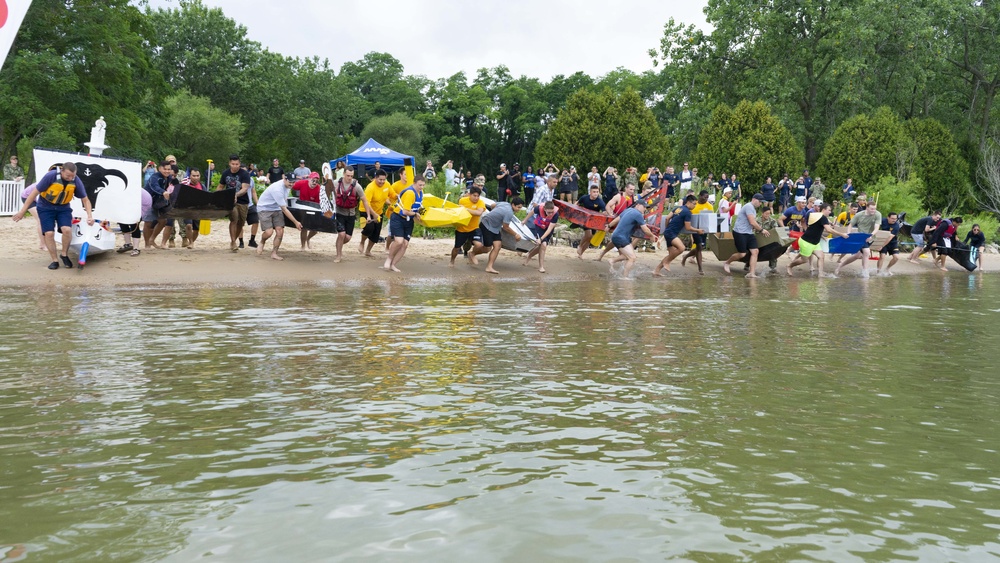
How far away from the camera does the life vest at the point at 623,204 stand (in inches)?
882

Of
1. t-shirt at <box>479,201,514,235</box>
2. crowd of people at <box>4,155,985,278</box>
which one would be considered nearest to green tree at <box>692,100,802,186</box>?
crowd of people at <box>4,155,985,278</box>

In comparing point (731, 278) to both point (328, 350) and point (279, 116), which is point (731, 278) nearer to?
point (328, 350)

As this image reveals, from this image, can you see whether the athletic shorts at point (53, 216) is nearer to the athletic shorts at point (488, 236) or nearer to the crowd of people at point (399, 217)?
the crowd of people at point (399, 217)

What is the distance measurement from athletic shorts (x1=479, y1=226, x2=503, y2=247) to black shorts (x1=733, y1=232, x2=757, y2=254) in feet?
18.1

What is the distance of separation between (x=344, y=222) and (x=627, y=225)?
19.3 ft

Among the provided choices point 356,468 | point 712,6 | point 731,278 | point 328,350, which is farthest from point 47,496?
point 712,6

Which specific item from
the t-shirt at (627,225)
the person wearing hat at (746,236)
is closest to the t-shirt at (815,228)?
the person wearing hat at (746,236)

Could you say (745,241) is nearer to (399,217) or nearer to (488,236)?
(488,236)

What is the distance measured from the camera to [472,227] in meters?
20.3

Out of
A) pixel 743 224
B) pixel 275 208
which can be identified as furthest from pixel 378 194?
pixel 743 224

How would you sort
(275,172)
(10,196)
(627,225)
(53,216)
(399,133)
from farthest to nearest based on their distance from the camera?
(399,133)
(10,196)
(275,172)
(627,225)
(53,216)

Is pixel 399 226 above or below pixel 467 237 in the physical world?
above

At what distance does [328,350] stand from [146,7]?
5637 centimetres

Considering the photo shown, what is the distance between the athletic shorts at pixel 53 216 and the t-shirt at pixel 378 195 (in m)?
5.55
